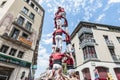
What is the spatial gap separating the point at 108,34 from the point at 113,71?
281 inches

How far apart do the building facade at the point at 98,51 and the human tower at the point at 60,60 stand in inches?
378

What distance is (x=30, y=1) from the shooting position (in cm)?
2155

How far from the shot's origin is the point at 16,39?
15.8 metres

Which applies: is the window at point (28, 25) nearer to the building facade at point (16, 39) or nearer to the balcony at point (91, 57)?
the building facade at point (16, 39)

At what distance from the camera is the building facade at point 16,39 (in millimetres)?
13891

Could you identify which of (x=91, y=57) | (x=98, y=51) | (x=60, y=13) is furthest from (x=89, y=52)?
(x=60, y=13)

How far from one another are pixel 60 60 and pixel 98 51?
532 inches

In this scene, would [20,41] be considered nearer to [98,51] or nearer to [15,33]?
[15,33]

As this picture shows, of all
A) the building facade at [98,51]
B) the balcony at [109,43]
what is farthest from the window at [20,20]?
the balcony at [109,43]

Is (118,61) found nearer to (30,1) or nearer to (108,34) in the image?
(108,34)

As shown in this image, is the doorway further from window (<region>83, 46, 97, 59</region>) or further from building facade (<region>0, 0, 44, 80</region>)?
window (<region>83, 46, 97, 59</region>)

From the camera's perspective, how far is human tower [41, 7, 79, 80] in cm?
398

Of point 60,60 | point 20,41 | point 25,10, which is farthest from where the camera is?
point 25,10

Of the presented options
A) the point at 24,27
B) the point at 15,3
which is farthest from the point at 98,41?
the point at 15,3
